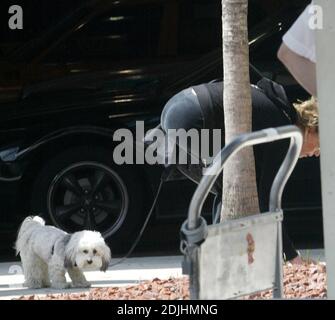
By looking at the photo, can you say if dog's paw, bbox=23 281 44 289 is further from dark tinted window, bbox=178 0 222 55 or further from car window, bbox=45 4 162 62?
dark tinted window, bbox=178 0 222 55

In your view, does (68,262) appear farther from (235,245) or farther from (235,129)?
(235,245)

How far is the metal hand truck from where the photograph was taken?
17.6 ft

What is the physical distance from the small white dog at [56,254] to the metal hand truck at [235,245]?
5.13ft

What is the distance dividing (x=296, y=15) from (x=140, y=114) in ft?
3.87

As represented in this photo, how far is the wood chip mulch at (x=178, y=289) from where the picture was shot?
6.81 m

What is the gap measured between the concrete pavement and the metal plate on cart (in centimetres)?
174

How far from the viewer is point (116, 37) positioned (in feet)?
26.4


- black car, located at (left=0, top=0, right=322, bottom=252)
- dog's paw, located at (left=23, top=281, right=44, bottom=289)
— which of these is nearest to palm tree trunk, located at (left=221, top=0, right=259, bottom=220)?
black car, located at (left=0, top=0, right=322, bottom=252)

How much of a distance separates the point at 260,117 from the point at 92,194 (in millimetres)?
1476

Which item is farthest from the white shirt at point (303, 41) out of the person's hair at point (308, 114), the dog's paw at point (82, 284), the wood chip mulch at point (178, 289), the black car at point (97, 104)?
the dog's paw at point (82, 284)

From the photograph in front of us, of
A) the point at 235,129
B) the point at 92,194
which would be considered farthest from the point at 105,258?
the point at 235,129

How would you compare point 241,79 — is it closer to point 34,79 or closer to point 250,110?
point 250,110

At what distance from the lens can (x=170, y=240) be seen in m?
8.33
